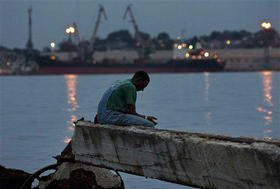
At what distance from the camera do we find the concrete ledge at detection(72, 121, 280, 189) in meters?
4.07

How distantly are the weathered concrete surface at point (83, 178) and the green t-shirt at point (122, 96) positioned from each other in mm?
817

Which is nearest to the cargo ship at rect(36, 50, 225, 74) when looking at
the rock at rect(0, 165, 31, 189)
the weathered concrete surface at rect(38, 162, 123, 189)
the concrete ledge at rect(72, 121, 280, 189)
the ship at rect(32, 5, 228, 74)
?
the ship at rect(32, 5, 228, 74)

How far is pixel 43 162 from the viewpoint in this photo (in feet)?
32.9

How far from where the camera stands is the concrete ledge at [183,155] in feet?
13.4

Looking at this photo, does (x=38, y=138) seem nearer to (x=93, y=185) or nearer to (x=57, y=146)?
(x=57, y=146)

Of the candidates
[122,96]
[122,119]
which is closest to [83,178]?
[122,119]

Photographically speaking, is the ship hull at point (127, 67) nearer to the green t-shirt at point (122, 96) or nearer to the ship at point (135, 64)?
the ship at point (135, 64)

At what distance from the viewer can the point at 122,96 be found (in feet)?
19.0

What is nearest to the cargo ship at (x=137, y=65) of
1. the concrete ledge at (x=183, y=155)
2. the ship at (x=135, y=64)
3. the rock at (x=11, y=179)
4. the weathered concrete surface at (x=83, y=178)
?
the ship at (x=135, y=64)

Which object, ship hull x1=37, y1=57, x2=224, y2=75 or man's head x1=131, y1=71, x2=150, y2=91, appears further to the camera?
ship hull x1=37, y1=57, x2=224, y2=75

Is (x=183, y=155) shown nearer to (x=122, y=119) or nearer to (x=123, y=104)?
(x=122, y=119)

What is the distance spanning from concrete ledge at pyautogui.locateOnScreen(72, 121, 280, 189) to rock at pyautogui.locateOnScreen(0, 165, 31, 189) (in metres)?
1.15

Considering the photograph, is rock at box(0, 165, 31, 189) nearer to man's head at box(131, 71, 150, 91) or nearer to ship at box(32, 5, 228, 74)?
man's head at box(131, 71, 150, 91)

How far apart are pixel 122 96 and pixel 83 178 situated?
1070 mm
